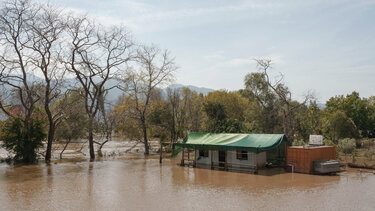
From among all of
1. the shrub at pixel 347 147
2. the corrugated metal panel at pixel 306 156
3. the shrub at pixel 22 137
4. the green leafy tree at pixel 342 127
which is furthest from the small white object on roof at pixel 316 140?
the shrub at pixel 22 137

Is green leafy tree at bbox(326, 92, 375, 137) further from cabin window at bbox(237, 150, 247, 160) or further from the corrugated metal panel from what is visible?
cabin window at bbox(237, 150, 247, 160)

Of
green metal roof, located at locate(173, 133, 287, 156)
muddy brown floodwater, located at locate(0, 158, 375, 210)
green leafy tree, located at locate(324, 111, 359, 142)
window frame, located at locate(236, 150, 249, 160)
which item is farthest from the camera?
green leafy tree, located at locate(324, 111, 359, 142)

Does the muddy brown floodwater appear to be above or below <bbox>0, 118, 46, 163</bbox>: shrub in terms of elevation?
below

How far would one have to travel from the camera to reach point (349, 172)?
21.0m

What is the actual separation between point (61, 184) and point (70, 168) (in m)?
7.04

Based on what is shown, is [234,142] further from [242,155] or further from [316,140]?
[316,140]

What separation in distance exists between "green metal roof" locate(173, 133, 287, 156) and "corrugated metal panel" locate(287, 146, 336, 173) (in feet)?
3.94

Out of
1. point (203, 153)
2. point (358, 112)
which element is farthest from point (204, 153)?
point (358, 112)

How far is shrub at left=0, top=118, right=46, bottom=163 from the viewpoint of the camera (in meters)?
27.9

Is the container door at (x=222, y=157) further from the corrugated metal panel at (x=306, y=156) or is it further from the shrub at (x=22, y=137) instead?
the shrub at (x=22, y=137)

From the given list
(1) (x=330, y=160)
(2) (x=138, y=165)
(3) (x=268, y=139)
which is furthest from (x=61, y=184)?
(1) (x=330, y=160)

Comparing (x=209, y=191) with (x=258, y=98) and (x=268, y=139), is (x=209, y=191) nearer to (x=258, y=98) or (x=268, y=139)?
(x=268, y=139)

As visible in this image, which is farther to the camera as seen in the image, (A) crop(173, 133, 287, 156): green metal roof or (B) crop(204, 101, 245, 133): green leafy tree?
(B) crop(204, 101, 245, 133): green leafy tree

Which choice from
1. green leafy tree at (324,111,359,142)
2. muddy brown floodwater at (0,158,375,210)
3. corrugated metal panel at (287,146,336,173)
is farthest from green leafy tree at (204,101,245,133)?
corrugated metal panel at (287,146,336,173)
